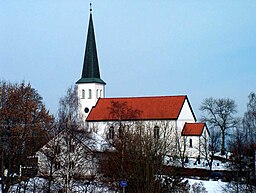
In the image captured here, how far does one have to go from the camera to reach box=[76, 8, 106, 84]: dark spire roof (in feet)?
233

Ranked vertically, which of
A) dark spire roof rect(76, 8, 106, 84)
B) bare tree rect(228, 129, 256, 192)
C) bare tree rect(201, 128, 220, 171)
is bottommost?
bare tree rect(228, 129, 256, 192)

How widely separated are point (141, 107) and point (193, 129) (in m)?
7.08

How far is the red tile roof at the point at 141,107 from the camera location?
64.0 m

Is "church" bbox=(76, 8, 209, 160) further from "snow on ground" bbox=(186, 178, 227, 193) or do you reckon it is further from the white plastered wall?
"snow on ground" bbox=(186, 178, 227, 193)

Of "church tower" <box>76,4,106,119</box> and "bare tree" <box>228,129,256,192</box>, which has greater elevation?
"church tower" <box>76,4,106,119</box>

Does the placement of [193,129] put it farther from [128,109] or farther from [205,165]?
[128,109]

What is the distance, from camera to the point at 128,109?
61.3 meters

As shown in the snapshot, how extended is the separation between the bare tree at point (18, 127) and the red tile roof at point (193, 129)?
30.1 metres

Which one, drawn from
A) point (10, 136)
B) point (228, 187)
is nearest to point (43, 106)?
point (10, 136)

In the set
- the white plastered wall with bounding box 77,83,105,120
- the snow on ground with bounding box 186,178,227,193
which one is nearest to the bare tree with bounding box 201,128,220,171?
the white plastered wall with bounding box 77,83,105,120

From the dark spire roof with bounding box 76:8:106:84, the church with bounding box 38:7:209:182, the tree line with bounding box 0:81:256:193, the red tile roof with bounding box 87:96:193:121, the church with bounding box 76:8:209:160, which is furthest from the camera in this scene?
the dark spire roof with bounding box 76:8:106:84

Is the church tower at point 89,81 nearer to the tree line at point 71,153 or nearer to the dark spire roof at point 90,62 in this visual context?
the dark spire roof at point 90,62

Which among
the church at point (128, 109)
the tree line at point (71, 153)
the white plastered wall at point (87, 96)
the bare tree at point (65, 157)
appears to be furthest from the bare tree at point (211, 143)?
the bare tree at point (65, 157)

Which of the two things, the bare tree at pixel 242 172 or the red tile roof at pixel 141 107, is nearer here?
the bare tree at pixel 242 172
